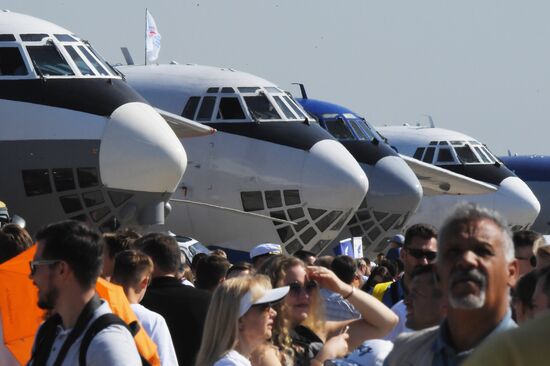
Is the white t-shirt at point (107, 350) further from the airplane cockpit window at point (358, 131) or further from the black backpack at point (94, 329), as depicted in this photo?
the airplane cockpit window at point (358, 131)

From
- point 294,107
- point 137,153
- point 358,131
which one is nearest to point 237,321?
point 137,153

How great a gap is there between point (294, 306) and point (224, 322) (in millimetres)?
811

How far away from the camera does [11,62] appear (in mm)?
17781

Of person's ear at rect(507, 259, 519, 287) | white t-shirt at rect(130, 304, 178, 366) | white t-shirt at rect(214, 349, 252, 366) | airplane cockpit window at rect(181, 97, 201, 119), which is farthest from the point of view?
airplane cockpit window at rect(181, 97, 201, 119)

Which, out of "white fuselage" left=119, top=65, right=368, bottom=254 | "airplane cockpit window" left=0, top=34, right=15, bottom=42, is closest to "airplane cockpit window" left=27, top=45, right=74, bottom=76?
"airplane cockpit window" left=0, top=34, right=15, bottom=42

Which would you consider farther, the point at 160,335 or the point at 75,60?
the point at 75,60

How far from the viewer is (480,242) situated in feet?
12.6

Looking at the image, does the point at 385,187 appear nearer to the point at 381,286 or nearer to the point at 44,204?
the point at 44,204

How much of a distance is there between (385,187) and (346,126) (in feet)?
7.51

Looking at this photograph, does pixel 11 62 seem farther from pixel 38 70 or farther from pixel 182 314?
pixel 182 314

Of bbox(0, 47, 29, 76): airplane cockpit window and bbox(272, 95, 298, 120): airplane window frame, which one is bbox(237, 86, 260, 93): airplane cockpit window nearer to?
bbox(272, 95, 298, 120): airplane window frame

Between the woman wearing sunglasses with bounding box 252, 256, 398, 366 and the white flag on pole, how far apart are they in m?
27.4

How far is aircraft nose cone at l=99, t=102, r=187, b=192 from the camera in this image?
57.6 feet

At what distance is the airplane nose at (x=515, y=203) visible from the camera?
111 feet
